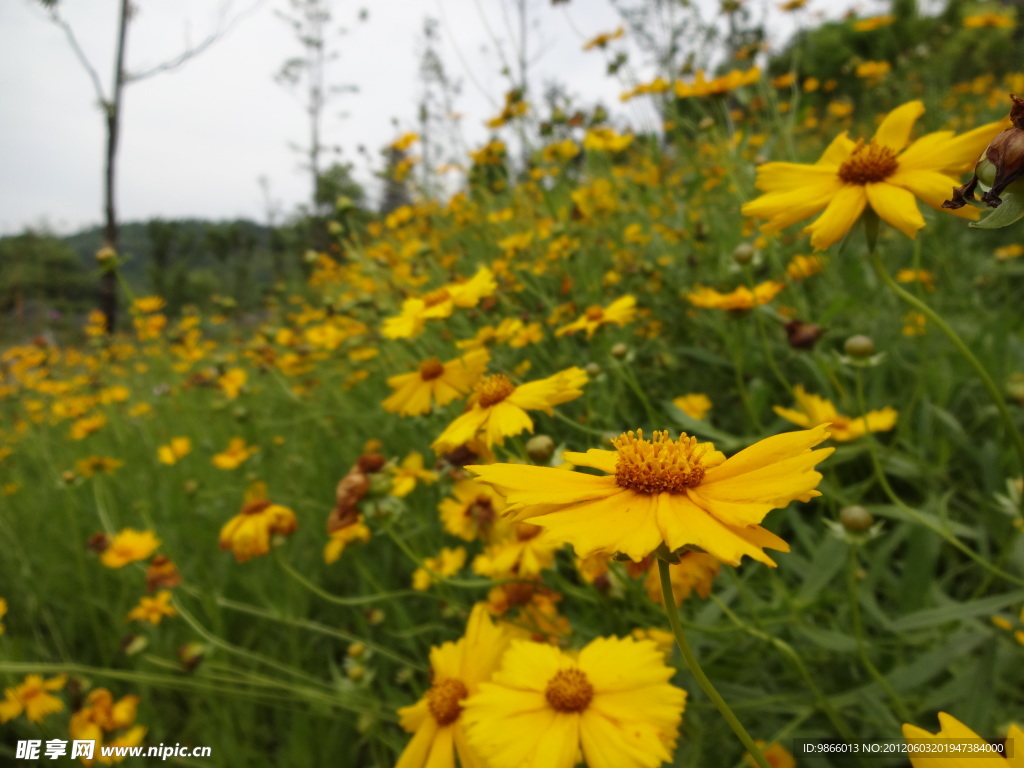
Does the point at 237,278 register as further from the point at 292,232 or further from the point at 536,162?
the point at 536,162

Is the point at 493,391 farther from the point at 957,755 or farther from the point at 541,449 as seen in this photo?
the point at 957,755

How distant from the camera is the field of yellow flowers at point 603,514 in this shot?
48 centimetres

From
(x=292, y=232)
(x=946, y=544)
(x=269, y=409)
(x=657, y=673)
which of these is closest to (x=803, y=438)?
(x=657, y=673)

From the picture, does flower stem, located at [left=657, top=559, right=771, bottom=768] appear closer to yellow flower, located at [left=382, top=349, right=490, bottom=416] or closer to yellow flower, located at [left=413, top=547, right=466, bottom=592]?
yellow flower, located at [left=382, top=349, right=490, bottom=416]

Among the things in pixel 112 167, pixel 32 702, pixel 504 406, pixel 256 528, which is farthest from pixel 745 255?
pixel 112 167

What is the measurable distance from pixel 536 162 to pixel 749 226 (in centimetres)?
63

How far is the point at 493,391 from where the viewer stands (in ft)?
2.23

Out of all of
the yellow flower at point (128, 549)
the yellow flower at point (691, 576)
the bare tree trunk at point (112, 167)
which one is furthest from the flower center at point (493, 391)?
the bare tree trunk at point (112, 167)

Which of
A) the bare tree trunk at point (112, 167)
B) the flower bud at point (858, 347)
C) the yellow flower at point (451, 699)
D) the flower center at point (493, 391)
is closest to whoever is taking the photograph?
the yellow flower at point (451, 699)

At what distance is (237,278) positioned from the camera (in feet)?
46.7

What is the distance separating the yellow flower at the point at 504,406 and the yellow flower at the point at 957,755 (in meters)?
0.35

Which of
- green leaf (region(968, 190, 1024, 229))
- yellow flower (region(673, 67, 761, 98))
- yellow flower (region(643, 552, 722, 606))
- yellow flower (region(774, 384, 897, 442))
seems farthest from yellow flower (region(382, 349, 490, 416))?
yellow flower (region(673, 67, 761, 98))

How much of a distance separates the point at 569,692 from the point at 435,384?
18.6 inches

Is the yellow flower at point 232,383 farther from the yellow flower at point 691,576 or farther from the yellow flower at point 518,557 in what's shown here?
the yellow flower at point 691,576
